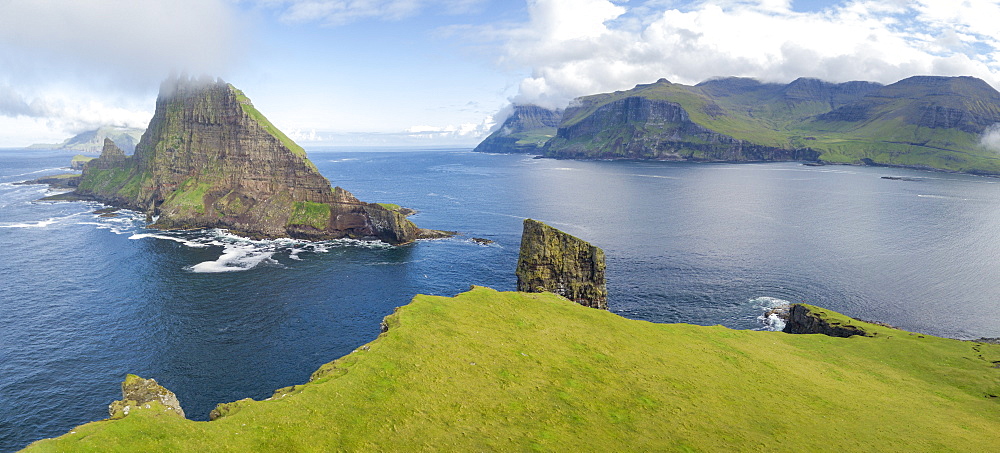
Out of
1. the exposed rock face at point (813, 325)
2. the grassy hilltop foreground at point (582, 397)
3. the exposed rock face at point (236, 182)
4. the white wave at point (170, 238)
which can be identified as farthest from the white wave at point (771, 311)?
the white wave at point (170, 238)

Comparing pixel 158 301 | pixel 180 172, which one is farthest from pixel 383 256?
pixel 180 172

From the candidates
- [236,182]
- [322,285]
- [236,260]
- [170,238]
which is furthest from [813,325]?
[236,182]

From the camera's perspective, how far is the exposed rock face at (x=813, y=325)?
61.4 meters

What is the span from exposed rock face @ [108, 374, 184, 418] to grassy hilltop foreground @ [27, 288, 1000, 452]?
1470mm

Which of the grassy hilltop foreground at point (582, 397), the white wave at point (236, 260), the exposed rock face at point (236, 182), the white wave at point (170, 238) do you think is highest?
the exposed rock face at point (236, 182)

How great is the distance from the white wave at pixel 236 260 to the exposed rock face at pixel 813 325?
10802cm

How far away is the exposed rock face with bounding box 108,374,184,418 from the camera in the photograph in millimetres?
28317

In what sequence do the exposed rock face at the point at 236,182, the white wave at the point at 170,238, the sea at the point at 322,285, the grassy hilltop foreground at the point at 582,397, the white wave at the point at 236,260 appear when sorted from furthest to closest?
the exposed rock face at the point at 236,182 → the white wave at the point at 170,238 → the white wave at the point at 236,260 → the sea at the point at 322,285 → the grassy hilltop foreground at the point at 582,397

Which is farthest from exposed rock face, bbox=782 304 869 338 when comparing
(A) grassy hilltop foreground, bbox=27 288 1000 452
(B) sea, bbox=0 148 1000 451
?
(A) grassy hilltop foreground, bbox=27 288 1000 452

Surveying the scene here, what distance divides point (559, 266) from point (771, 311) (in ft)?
131

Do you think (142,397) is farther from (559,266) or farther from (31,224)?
(31,224)

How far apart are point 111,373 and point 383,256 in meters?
63.0

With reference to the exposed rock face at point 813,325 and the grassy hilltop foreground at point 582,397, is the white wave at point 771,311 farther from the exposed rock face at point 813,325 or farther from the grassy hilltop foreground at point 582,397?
the grassy hilltop foreground at point 582,397

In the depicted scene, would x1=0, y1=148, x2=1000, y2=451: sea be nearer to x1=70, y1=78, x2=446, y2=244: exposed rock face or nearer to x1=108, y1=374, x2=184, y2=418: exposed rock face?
x1=70, y1=78, x2=446, y2=244: exposed rock face
